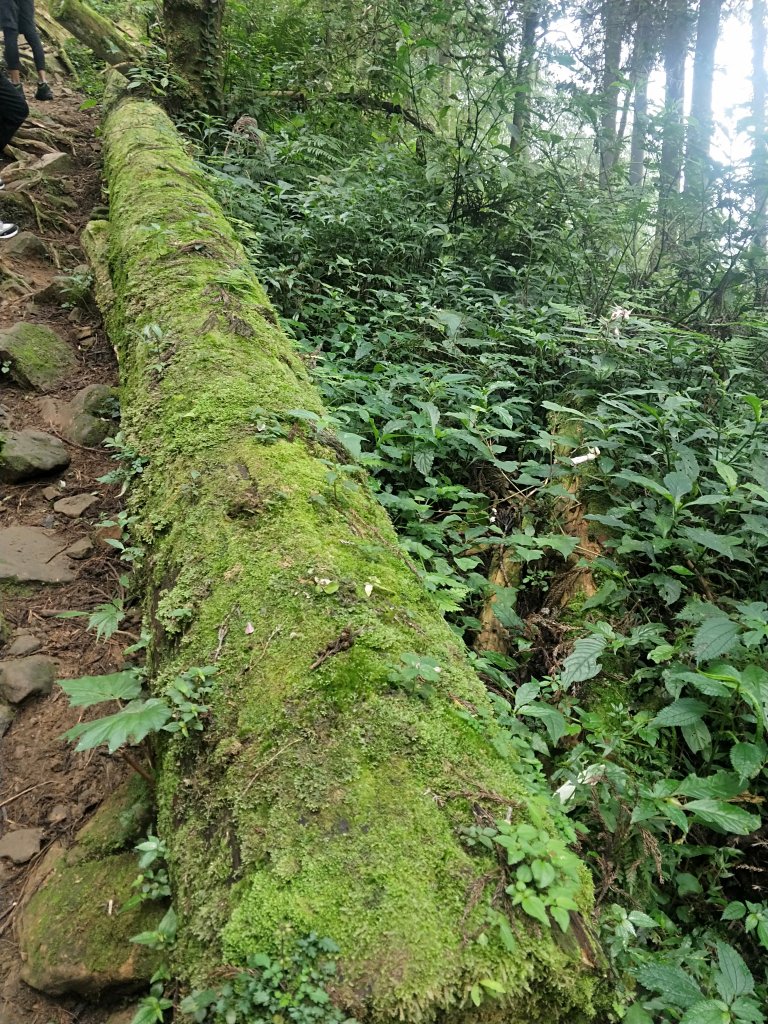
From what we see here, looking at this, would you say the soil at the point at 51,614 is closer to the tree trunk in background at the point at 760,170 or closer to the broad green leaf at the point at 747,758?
the broad green leaf at the point at 747,758

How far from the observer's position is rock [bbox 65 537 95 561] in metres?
3.31

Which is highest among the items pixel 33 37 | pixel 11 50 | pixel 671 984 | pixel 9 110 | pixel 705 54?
pixel 705 54

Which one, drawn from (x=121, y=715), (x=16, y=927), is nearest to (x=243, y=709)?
(x=121, y=715)

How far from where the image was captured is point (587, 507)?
136 inches

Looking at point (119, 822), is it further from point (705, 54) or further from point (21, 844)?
point (705, 54)

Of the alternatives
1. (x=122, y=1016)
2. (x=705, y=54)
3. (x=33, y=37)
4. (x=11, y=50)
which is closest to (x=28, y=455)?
(x=122, y=1016)

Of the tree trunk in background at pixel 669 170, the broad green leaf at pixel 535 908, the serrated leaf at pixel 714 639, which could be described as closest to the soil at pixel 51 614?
the broad green leaf at pixel 535 908

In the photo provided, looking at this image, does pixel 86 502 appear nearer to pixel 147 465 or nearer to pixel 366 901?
pixel 147 465

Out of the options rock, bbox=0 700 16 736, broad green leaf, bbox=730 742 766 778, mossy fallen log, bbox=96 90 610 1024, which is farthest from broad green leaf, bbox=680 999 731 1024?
rock, bbox=0 700 16 736

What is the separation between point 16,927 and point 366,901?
1332mm

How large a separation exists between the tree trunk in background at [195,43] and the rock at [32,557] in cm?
758

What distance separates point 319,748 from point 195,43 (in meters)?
9.99

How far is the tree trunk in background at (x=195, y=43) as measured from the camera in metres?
8.07

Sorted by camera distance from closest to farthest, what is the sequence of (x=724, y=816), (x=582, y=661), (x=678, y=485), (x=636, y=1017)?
(x=636, y=1017)
(x=724, y=816)
(x=582, y=661)
(x=678, y=485)
